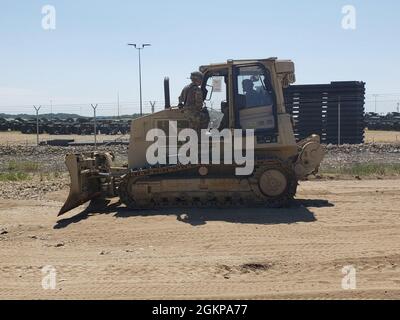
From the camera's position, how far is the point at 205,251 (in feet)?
27.6

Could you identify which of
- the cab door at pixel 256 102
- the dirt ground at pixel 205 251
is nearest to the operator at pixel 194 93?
the cab door at pixel 256 102

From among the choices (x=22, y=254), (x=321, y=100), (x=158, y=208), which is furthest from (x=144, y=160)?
(x=321, y=100)

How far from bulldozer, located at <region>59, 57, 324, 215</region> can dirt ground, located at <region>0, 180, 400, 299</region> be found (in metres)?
0.42

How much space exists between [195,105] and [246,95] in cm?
105

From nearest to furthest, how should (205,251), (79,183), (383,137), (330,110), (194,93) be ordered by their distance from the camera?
(205,251) < (79,183) < (194,93) < (330,110) < (383,137)

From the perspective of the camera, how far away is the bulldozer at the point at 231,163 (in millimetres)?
11531

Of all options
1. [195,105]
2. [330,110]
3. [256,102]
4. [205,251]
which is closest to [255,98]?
[256,102]

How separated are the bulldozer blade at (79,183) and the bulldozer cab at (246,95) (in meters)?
2.83

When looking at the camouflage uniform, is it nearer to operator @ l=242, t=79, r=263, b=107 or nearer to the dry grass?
operator @ l=242, t=79, r=263, b=107

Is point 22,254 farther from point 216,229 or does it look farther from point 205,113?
point 205,113

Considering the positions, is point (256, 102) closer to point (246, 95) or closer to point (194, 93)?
point (246, 95)

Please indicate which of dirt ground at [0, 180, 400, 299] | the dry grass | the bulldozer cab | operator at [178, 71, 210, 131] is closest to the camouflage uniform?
operator at [178, 71, 210, 131]
